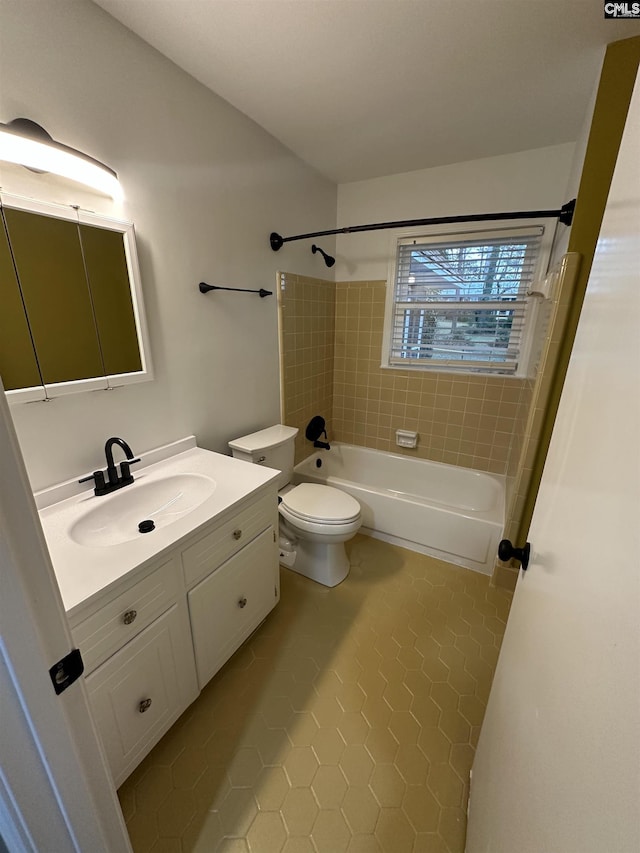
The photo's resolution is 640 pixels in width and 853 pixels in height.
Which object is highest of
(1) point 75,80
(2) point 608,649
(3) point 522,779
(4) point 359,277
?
(1) point 75,80

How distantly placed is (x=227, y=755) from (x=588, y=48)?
2.87 m

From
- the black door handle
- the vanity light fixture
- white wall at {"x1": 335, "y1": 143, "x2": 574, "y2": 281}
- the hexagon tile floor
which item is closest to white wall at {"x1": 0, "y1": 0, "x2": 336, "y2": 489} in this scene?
the vanity light fixture

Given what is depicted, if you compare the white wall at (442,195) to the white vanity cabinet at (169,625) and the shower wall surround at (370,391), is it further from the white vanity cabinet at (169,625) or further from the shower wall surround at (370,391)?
the white vanity cabinet at (169,625)

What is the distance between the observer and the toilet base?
1.90 metres

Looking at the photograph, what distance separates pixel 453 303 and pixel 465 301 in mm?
79

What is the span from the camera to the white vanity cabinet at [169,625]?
911 millimetres

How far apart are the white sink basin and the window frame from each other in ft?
5.98

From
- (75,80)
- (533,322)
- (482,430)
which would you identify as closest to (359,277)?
(533,322)

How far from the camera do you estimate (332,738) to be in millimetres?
1231

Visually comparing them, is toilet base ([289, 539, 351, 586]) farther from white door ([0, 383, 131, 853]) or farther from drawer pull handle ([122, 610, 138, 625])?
white door ([0, 383, 131, 853])

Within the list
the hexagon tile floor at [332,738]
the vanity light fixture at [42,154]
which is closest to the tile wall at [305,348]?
the vanity light fixture at [42,154]

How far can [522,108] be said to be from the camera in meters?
1.57

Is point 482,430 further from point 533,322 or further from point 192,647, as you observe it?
point 192,647

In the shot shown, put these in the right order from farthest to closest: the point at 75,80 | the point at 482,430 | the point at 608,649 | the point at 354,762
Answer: the point at 482,430, the point at 354,762, the point at 75,80, the point at 608,649
